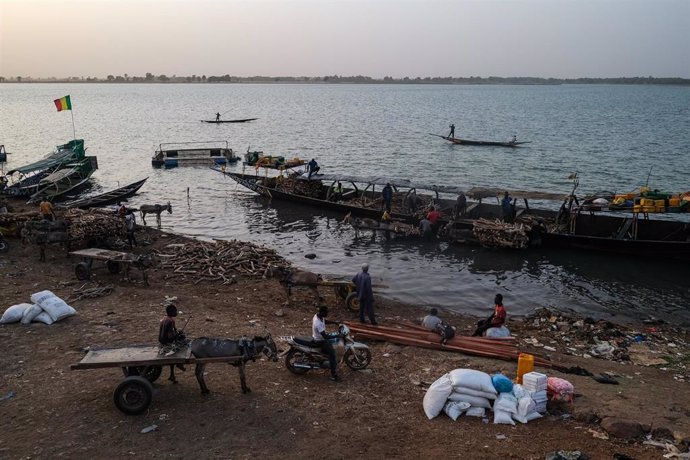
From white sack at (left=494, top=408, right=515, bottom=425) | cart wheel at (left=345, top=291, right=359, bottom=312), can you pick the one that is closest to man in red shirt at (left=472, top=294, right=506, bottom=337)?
cart wheel at (left=345, top=291, right=359, bottom=312)

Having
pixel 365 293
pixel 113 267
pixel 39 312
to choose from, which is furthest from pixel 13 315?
pixel 365 293

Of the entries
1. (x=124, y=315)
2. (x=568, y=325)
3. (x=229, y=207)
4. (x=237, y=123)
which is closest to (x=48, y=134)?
(x=237, y=123)

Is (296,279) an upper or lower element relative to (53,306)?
lower

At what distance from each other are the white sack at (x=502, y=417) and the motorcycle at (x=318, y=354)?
2.76 metres

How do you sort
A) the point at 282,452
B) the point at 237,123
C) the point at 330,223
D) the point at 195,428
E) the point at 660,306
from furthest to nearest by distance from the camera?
the point at 237,123, the point at 330,223, the point at 660,306, the point at 195,428, the point at 282,452

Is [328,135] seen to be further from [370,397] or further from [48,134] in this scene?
[370,397]

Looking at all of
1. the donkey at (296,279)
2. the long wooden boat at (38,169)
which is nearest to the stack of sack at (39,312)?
the donkey at (296,279)

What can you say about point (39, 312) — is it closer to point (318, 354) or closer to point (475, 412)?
point (318, 354)

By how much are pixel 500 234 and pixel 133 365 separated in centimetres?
1720

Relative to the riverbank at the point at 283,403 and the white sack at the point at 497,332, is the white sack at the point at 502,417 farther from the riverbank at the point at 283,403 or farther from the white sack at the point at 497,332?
the white sack at the point at 497,332

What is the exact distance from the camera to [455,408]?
859 cm

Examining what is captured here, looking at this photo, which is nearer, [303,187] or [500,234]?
[500,234]

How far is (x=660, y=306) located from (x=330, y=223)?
15.5 meters

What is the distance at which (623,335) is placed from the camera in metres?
14.0
